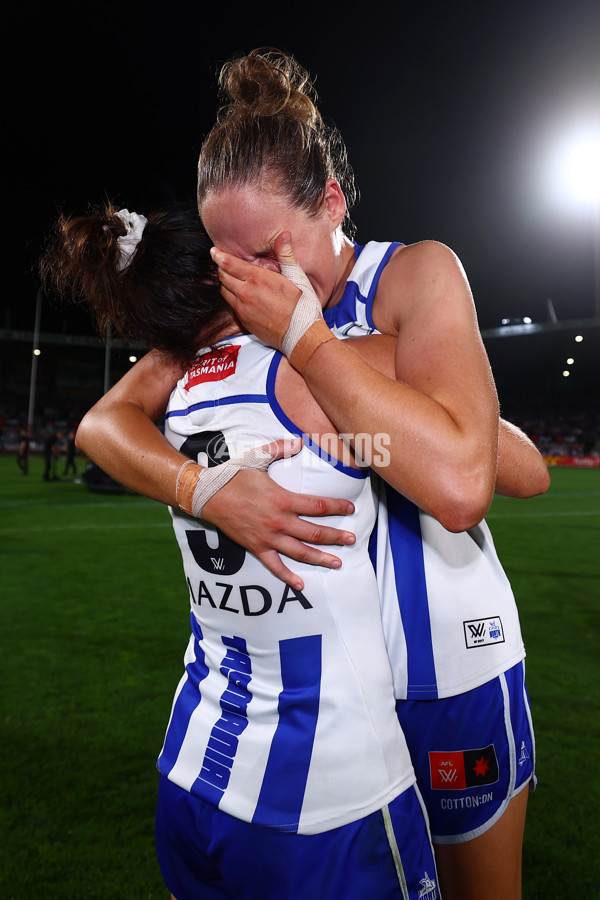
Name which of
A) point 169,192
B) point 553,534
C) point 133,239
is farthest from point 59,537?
point 169,192

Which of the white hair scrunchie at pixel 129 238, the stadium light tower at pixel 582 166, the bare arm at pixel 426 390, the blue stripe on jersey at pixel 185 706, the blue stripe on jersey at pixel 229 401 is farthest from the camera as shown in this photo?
the stadium light tower at pixel 582 166

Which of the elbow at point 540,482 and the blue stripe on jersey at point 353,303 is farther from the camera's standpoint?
the elbow at point 540,482

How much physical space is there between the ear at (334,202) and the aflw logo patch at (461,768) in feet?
3.63

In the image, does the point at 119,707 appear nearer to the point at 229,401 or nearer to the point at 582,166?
A: the point at 229,401

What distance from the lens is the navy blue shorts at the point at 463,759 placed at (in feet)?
3.96

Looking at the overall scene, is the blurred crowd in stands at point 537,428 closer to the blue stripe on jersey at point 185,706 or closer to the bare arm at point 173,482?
the bare arm at point 173,482

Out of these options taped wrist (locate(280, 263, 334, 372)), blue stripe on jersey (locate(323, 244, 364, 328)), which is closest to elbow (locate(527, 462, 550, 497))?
blue stripe on jersey (locate(323, 244, 364, 328))

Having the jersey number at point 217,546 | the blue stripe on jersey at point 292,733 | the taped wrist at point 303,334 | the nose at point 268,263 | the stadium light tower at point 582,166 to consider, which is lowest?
the blue stripe on jersey at point 292,733

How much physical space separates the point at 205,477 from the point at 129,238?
51 centimetres

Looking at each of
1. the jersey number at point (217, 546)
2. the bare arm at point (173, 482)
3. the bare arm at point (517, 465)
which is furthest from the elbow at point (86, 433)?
the bare arm at point (517, 465)

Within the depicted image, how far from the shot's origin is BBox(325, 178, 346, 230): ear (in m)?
1.20

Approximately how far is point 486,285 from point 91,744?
32.9 meters

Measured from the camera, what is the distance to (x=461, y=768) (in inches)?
48.0

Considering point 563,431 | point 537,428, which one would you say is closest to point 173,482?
point 563,431
